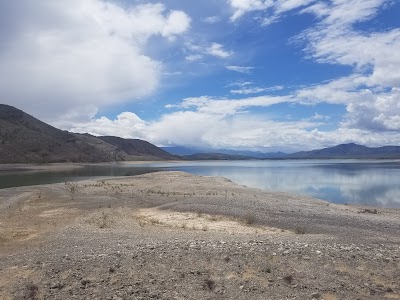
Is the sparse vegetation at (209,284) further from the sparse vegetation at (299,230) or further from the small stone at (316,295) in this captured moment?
the sparse vegetation at (299,230)

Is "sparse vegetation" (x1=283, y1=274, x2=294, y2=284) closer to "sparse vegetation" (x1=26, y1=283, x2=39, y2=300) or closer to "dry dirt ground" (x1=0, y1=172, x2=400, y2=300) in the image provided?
"dry dirt ground" (x1=0, y1=172, x2=400, y2=300)

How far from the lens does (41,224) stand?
775 inches

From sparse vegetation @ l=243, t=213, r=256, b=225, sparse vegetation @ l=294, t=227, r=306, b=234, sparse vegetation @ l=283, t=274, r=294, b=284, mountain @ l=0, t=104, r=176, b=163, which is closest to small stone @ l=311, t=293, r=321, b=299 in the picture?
sparse vegetation @ l=283, t=274, r=294, b=284

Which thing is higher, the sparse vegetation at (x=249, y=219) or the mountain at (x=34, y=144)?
the mountain at (x=34, y=144)

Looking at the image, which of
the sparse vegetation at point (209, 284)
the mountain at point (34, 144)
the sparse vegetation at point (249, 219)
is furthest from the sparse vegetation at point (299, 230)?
the mountain at point (34, 144)

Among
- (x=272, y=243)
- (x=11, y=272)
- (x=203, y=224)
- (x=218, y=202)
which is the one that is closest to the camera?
(x=11, y=272)

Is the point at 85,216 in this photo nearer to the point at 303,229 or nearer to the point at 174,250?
the point at 174,250

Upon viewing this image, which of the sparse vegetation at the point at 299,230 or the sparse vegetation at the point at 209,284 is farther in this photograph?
the sparse vegetation at the point at 299,230

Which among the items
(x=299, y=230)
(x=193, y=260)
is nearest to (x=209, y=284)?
(x=193, y=260)

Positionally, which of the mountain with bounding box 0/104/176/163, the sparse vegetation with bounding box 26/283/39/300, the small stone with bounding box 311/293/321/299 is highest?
the mountain with bounding box 0/104/176/163

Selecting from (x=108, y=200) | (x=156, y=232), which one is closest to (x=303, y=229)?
(x=156, y=232)

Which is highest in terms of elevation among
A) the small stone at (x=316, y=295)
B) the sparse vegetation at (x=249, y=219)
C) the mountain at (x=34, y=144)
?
the mountain at (x=34, y=144)

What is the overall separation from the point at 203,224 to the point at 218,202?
7162 millimetres

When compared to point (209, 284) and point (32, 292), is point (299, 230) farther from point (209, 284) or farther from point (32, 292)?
point (32, 292)
